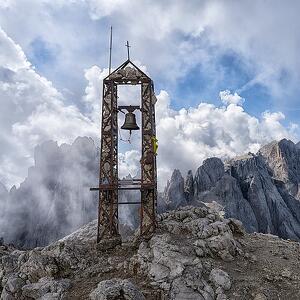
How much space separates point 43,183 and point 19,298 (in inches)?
4406

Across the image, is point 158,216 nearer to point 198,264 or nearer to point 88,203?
point 198,264

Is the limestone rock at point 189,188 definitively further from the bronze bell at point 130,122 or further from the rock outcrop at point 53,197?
the bronze bell at point 130,122

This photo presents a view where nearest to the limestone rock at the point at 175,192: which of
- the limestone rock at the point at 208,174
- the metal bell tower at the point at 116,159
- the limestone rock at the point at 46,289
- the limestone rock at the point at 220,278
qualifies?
the limestone rock at the point at 208,174

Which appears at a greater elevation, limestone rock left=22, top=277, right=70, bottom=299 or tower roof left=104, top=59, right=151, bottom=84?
tower roof left=104, top=59, right=151, bottom=84

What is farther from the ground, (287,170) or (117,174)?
(287,170)

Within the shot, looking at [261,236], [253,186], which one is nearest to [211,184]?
[253,186]

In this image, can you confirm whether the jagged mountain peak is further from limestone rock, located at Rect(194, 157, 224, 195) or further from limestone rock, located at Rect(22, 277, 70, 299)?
limestone rock, located at Rect(22, 277, 70, 299)

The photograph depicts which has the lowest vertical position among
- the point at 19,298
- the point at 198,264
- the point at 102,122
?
the point at 19,298

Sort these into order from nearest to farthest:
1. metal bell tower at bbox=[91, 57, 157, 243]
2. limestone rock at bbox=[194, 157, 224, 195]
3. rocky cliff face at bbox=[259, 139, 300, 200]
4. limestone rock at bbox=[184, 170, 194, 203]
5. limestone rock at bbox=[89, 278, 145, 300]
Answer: limestone rock at bbox=[89, 278, 145, 300]
metal bell tower at bbox=[91, 57, 157, 243]
limestone rock at bbox=[184, 170, 194, 203]
limestone rock at bbox=[194, 157, 224, 195]
rocky cliff face at bbox=[259, 139, 300, 200]

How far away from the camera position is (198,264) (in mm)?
16859

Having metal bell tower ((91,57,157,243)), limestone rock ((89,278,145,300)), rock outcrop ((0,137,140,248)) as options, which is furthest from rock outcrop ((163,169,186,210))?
limestone rock ((89,278,145,300))

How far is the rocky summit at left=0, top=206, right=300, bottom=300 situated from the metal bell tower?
3.97ft

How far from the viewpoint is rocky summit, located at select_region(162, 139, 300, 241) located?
110250 millimetres

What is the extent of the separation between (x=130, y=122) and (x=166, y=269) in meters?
9.77
